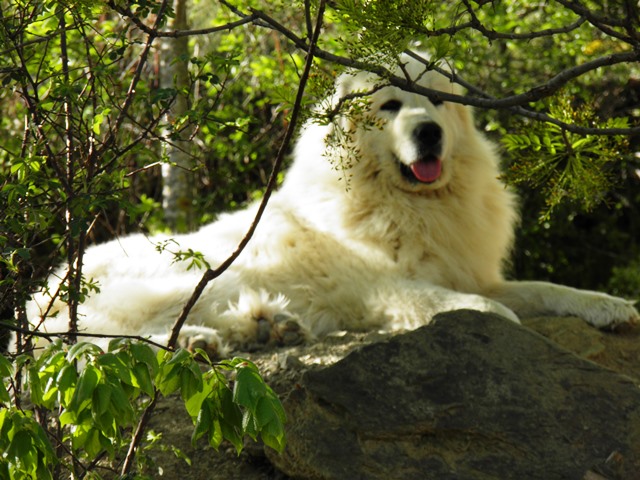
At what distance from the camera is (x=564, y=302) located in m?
4.86

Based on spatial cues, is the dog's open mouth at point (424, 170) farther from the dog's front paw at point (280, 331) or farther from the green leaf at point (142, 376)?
the green leaf at point (142, 376)

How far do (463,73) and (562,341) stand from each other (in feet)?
15.1

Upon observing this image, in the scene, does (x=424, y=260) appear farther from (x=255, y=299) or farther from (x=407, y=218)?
(x=255, y=299)

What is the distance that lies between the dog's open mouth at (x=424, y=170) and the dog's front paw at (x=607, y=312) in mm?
1183

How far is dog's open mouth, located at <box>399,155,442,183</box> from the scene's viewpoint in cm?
520

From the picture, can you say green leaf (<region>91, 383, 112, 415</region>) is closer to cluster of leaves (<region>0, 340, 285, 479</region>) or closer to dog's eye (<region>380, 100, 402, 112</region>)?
cluster of leaves (<region>0, 340, 285, 479</region>)

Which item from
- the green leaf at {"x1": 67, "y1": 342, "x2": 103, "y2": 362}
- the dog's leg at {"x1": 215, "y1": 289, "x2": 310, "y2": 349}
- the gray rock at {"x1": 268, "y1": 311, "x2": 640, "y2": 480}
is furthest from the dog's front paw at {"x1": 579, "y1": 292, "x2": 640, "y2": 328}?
the green leaf at {"x1": 67, "y1": 342, "x2": 103, "y2": 362}

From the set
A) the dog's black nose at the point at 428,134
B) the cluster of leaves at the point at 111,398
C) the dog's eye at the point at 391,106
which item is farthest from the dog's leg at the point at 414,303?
the cluster of leaves at the point at 111,398

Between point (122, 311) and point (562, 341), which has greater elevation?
point (122, 311)

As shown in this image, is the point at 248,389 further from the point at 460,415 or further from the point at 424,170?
the point at 424,170

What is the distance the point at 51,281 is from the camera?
5.07 m

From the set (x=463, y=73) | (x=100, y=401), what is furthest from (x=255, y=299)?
(x=463, y=73)

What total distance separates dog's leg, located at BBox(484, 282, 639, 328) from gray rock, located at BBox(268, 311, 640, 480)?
145cm

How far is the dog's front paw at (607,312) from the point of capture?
4.67m
